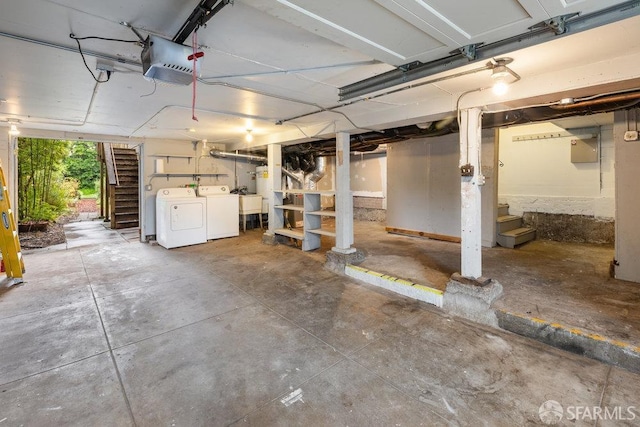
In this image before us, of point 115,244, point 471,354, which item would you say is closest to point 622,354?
point 471,354

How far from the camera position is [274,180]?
5.72 meters

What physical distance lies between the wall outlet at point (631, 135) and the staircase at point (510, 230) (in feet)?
6.56

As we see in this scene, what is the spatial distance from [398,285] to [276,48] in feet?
8.71

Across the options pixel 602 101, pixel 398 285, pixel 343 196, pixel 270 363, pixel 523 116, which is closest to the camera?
pixel 270 363

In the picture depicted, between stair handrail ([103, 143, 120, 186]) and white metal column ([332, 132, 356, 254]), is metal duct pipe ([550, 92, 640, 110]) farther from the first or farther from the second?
stair handrail ([103, 143, 120, 186])

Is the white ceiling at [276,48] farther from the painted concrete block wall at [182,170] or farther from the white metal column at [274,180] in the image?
the painted concrete block wall at [182,170]

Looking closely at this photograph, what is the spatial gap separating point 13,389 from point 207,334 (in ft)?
3.83

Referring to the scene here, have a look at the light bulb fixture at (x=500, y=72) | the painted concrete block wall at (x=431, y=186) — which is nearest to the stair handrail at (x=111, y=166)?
the painted concrete block wall at (x=431, y=186)

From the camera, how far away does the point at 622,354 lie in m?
2.01

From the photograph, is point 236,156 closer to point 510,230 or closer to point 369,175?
point 369,175

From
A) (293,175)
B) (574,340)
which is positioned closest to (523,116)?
(574,340)

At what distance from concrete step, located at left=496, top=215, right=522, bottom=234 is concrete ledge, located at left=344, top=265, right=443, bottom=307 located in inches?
105

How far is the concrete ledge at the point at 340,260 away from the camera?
13.4 ft

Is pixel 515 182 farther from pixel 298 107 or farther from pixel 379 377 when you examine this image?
pixel 379 377
